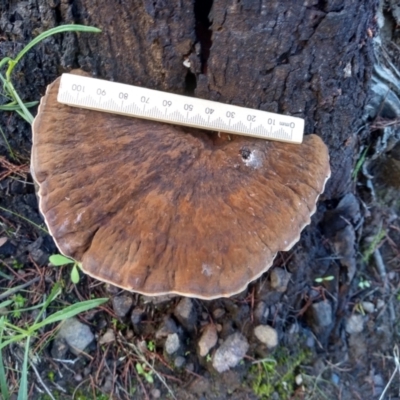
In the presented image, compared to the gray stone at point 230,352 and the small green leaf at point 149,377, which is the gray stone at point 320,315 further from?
the small green leaf at point 149,377

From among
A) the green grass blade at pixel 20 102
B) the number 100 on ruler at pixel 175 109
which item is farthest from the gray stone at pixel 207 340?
the green grass blade at pixel 20 102

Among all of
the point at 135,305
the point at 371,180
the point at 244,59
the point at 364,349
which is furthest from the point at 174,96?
the point at 364,349

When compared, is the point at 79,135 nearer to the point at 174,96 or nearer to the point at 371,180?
the point at 174,96

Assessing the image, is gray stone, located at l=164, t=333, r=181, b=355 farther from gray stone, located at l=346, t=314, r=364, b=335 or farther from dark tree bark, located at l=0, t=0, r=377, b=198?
dark tree bark, located at l=0, t=0, r=377, b=198

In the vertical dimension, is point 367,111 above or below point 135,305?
above


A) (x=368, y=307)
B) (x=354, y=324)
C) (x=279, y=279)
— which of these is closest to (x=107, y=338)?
(x=279, y=279)

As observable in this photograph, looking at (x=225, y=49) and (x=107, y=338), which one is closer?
(x=225, y=49)

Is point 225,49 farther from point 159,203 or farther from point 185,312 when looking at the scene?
point 185,312
